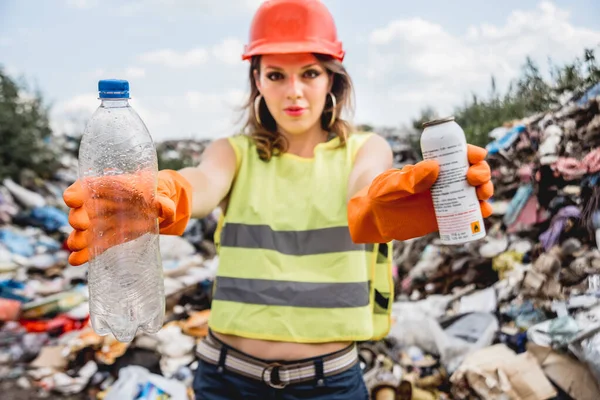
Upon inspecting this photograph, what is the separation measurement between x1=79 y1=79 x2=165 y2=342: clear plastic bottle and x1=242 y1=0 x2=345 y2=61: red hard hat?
0.66 m

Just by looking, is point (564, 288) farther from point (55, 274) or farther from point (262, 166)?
point (55, 274)

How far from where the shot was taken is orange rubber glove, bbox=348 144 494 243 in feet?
4.44

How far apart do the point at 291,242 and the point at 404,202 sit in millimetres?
542

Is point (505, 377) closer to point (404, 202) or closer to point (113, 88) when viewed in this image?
point (404, 202)

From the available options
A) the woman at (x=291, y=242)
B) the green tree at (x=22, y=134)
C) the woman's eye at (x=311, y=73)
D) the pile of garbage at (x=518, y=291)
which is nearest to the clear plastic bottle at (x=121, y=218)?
the woman at (x=291, y=242)

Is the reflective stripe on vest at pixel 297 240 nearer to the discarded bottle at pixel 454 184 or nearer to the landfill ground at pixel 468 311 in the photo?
the discarded bottle at pixel 454 184

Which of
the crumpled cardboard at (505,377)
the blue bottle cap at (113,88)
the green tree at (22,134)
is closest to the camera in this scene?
the blue bottle cap at (113,88)

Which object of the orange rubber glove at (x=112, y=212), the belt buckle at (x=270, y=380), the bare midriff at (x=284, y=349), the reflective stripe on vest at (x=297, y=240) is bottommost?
the belt buckle at (x=270, y=380)

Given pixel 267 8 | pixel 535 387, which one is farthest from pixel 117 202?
pixel 535 387

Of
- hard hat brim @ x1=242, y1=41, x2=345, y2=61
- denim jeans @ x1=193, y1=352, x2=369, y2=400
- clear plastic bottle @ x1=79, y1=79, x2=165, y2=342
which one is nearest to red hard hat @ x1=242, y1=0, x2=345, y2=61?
hard hat brim @ x1=242, y1=41, x2=345, y2=61

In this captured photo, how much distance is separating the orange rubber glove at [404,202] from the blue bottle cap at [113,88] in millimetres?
737

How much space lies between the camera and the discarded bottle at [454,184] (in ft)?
4.42

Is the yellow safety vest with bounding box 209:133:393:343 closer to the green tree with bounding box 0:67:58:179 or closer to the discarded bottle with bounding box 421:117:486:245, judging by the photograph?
the discarded bottle with bounding box 421:117:486:245

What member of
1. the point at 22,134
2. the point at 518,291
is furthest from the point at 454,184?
the point at 22,134
